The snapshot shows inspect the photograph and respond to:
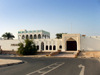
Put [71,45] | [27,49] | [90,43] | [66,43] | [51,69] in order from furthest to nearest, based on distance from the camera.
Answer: [71,45] < [66,43] < [90,43] < [27,49] < [51,69]

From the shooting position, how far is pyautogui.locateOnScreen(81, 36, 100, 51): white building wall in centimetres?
4379

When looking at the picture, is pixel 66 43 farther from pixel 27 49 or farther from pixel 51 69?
pixel 51 69

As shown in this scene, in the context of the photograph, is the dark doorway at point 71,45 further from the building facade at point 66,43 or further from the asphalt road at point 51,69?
the asphalt road at point 51,69

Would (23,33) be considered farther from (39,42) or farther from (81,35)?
(81,35)

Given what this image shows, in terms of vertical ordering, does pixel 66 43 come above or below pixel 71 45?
above

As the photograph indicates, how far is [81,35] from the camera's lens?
148 feet

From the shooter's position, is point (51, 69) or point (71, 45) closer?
point (51, 69)

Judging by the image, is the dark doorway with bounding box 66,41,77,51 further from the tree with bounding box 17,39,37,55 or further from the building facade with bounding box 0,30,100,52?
the tree with bounding box 17,39,37,55

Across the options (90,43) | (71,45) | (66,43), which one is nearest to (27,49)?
(66,43)

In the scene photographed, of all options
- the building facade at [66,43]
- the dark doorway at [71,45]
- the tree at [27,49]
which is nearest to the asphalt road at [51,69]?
the tree at [27,49]

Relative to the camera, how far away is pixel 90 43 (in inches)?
1740

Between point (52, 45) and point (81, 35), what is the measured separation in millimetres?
9966

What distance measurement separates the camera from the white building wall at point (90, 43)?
43.8 m

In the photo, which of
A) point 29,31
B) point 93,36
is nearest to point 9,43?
point 29,31
